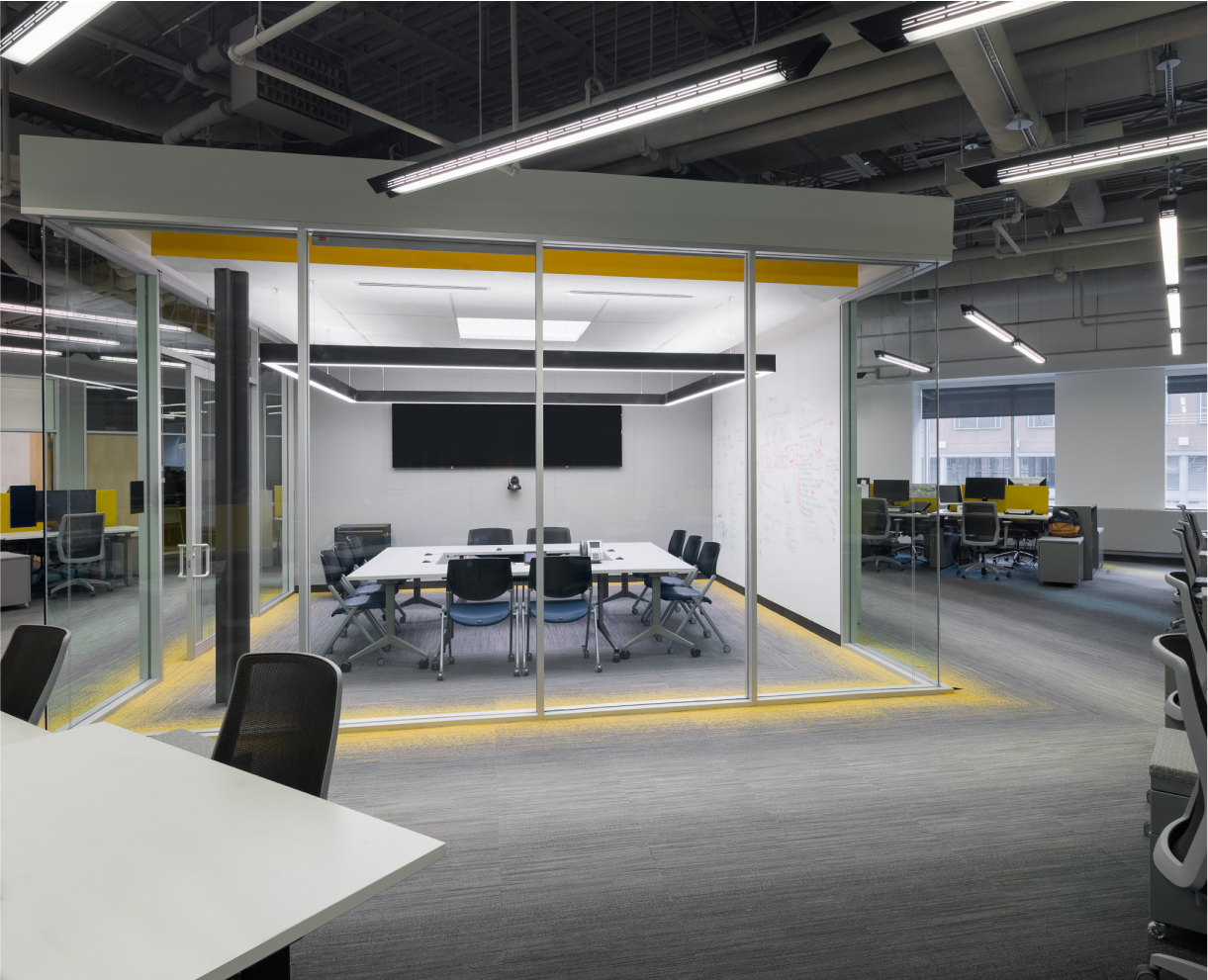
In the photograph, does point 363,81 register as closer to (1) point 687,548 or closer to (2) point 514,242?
(2) point 514,242

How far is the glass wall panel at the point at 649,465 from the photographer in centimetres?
462

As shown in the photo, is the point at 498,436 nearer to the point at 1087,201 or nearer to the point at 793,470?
the point at 793,470

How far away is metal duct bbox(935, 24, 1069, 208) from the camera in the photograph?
13.1ft

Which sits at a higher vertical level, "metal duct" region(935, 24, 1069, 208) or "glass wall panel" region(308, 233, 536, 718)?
"metal duct" region(935, 24, 1069, 208)

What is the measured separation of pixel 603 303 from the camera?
4.68 meters

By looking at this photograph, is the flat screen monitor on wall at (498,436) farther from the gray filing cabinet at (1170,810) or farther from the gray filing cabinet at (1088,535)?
the gray filing cabinet at (1088,535)

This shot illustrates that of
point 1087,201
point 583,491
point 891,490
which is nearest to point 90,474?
point 583,491

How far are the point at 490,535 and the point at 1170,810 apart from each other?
11.8 feet

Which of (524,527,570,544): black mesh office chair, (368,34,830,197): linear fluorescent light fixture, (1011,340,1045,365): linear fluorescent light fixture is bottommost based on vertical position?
(524,527,570,544): black mesh office chair

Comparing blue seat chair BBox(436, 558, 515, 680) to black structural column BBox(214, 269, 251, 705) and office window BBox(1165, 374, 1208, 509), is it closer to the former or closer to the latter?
black structural column BBox(214, 269, 251, 705)

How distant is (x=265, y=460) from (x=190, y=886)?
11.7ft

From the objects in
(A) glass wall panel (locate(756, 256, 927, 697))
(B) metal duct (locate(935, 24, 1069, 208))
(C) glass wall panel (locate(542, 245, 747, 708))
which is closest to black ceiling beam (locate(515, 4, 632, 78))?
(C) glass wall panel (locate(542, 245, 747, 708))

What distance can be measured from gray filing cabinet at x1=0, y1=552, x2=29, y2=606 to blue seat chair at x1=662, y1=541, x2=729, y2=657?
778 cm

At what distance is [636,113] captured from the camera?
3.06 meters
